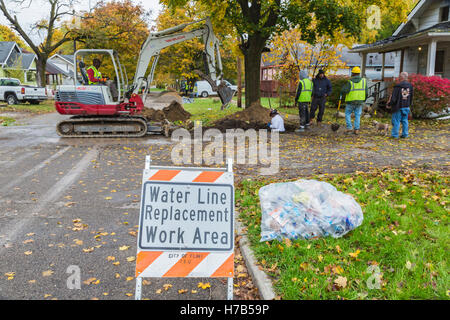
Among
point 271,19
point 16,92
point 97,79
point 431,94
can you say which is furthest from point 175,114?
point 16,92

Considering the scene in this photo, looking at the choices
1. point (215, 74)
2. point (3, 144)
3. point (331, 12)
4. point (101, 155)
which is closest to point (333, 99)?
point (331, 12)

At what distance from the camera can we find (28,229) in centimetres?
568

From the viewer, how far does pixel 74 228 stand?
225 inches

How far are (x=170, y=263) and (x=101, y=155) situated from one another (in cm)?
827

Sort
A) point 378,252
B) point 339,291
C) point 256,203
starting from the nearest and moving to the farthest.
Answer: point 339,291
point 378,252
point 256,203

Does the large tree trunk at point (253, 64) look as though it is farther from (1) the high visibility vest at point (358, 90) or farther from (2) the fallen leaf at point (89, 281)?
(2) the fallen leaf at point (89, 281)

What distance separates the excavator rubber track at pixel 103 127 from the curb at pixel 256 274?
10.1m

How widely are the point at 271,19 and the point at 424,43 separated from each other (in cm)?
891

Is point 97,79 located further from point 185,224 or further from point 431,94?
point 431,94

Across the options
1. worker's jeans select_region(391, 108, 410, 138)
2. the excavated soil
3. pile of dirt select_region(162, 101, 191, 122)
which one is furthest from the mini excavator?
worker's jeans select_region(391, 108, 410, 138)

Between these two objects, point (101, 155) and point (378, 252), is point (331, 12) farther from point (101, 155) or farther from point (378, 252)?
point (378, 252)

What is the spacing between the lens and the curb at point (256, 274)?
3.88 metres

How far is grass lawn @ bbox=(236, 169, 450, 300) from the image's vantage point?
380cm

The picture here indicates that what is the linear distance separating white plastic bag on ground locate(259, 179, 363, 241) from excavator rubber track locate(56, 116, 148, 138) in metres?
10.2
